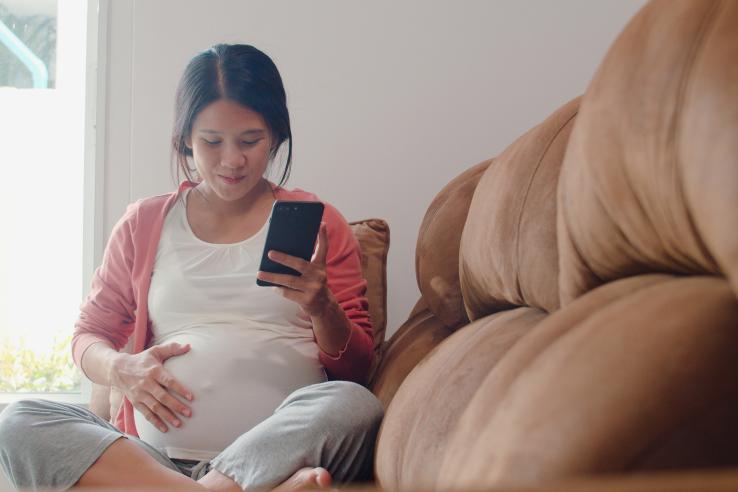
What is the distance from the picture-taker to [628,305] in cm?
61

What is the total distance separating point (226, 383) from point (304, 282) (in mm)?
197

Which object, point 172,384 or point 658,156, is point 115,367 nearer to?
point 172,384

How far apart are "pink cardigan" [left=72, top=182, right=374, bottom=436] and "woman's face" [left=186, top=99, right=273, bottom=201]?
115mm

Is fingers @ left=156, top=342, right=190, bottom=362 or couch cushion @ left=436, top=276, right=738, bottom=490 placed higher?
couch cushion @ left=436, top=276, right=738, bottom=490

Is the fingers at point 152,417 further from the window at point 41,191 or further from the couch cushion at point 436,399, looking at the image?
the window at point 41,191

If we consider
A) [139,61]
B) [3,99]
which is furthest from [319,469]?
[3,99]

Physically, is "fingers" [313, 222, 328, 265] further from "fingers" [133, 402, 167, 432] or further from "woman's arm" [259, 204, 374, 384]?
"fingers" [133, 402, 167, 432]

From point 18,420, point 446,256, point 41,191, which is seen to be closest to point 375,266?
point 446,256

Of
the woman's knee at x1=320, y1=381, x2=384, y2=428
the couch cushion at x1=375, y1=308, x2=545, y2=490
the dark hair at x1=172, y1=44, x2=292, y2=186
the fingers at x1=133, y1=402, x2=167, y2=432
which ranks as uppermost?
the dark hair at x1=172, y1=44, x2=292, y2=186

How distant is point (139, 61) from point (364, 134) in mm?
558

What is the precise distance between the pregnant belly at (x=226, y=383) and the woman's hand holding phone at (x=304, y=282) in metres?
0.10

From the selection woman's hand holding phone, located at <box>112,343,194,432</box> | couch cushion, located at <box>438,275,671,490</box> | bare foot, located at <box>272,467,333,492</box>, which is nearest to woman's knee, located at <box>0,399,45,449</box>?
woman's hand holding phone, located at <box>112,343,194,432</box>

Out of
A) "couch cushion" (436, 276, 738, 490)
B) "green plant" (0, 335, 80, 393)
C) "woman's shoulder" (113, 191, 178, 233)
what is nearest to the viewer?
"couch cushion" (436, 276, 738, 490)

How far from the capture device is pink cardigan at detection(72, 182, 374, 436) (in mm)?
1542
